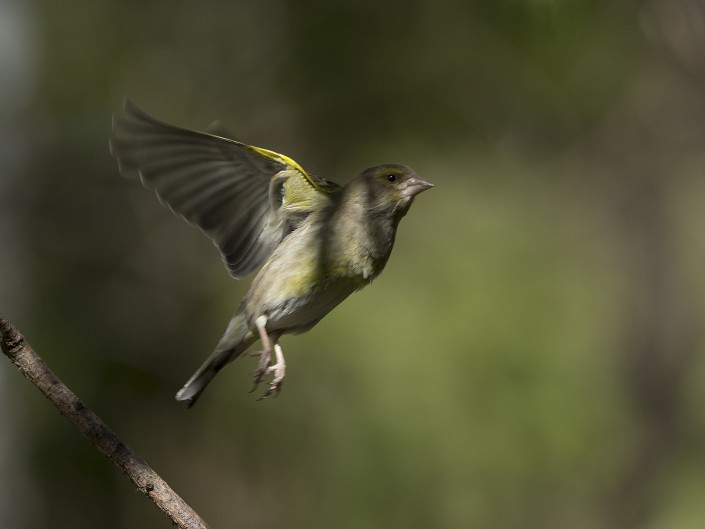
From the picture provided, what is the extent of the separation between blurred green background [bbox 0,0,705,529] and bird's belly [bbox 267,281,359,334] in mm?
3059

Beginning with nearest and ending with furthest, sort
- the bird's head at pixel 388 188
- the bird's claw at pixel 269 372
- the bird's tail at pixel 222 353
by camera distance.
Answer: the bird's claw at pixel 269 372 → the bird's head at pixel 388 188 → the bird's tail at pixel 222 353

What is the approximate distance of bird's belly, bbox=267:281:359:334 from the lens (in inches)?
150

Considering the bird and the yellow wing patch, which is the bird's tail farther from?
the yellow wing patch

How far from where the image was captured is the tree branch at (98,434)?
2.70 m

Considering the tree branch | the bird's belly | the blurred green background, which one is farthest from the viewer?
the blurred green background

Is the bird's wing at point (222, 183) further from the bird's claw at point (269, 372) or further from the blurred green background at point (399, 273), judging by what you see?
the blurred green background at point (399, 273)

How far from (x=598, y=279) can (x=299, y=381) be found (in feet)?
9.13

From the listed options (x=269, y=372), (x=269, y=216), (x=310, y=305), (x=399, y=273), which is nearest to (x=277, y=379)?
(x=269, y=372)

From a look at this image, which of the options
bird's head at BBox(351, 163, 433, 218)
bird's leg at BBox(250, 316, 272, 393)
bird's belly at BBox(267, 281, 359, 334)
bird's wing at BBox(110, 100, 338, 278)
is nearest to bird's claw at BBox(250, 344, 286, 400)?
bird's leg at BBox(250, 316, 272, 393)

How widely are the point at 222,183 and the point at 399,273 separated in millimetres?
3440

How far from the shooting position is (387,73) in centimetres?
888

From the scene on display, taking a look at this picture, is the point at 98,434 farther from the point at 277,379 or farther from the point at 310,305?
the point at 310,305

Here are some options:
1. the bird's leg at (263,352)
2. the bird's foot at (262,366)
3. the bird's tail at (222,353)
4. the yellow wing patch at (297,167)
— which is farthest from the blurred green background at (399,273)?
the bird's foot at (262,366)

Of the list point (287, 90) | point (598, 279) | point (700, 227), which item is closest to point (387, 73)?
point (287, 90)
